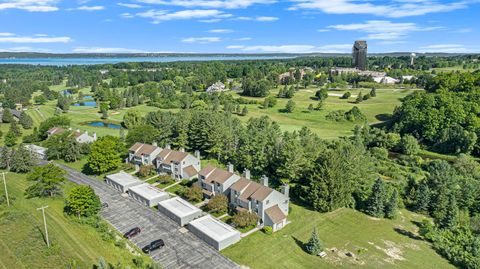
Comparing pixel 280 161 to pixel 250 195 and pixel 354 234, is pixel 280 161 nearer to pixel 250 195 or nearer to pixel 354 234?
pixel 250 195

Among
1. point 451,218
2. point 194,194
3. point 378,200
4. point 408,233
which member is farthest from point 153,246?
point 451,218

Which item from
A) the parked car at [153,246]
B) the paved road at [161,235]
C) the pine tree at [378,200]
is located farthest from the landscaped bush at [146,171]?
the pine tree at [378,200]

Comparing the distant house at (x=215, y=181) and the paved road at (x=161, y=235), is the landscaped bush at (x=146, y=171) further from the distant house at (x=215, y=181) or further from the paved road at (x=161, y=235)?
the distant house at (x=215, y=181)

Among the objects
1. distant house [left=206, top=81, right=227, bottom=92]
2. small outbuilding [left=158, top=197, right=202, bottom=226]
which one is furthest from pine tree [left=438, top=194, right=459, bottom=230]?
distant house [left=206, top=81, right=227, bottom=92]

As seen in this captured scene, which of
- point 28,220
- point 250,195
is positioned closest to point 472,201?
point 250,195

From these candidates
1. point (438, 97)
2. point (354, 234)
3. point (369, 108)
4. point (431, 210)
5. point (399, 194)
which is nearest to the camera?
point (354, 234)
